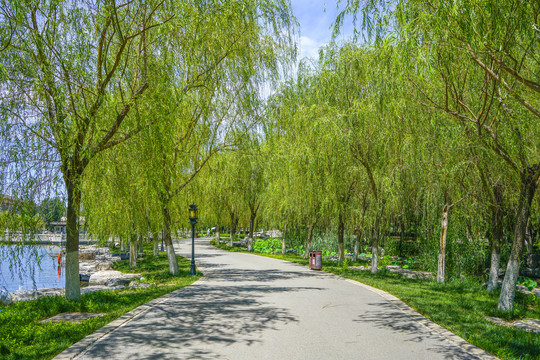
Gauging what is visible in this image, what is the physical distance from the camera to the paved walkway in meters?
6.04

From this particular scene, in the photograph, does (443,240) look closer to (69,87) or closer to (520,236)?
(520,236)

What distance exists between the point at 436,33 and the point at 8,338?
327 inches

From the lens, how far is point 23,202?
8.03 metres

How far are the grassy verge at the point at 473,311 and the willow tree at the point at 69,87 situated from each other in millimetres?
7232

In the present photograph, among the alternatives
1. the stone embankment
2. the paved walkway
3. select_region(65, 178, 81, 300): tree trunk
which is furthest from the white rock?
select_region(65, 178, 81, 300): tree trunk

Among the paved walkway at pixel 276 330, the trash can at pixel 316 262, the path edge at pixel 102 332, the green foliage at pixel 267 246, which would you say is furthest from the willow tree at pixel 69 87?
the green foliage at pixel 267 246

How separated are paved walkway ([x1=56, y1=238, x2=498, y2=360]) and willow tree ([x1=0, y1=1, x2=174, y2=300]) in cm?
313

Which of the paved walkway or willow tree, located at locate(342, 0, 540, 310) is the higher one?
willow tree, located at locate(342, 0, 540, 310)

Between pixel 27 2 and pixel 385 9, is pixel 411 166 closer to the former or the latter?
pixel 385 9

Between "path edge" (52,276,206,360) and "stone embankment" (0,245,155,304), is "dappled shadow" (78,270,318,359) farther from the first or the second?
"stone embankment" (0,245,155,304)

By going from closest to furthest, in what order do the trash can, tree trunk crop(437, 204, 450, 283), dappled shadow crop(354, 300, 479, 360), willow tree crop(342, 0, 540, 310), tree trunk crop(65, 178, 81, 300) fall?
dappled shadow crop(354, 300, 479, 360) → willow tree crop(342, 0, 540, 310) → tree trunk crop(65, 178, 81, 300) → tree trunk crop(437, 204, 450, 283) → the trash can

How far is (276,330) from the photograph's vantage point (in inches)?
294

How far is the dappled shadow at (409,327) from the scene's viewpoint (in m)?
6.15

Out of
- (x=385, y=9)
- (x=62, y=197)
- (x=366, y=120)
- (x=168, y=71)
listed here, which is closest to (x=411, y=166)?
(x=366, y=120)
